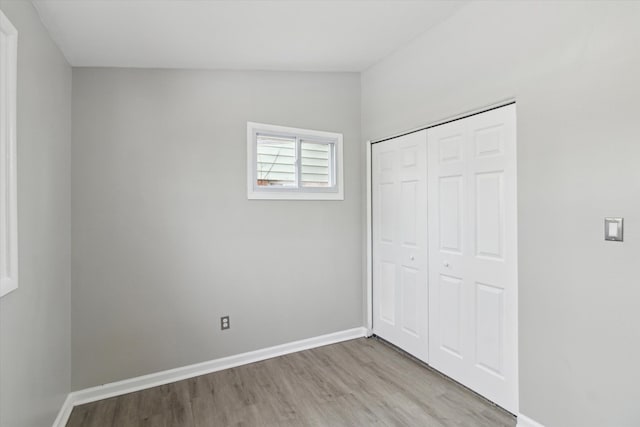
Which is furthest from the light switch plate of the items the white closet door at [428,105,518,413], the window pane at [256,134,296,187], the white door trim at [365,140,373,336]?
the window pane at [256,134,296,187]

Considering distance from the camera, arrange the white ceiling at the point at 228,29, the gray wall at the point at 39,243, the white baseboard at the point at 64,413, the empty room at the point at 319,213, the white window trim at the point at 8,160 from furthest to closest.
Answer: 1. the white baseboard at the point at 64,413
2. the white ceiling at the point at 228,29
3. the empty room at the point at 319,213
4. the gray wall at the point at 39,243
5. the white window trim at the point at 8,160

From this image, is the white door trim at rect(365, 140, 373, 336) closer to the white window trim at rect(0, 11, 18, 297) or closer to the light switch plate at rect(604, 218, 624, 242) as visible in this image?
the light switch plate at rect(604, 218, 624, 242)

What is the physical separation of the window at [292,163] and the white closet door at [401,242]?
43cm

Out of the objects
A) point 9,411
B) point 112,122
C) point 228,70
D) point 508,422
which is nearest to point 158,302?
point 9,411

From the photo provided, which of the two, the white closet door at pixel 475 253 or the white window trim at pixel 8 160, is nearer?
the white window trim at pixel 8 160

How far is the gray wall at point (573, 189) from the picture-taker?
152cm

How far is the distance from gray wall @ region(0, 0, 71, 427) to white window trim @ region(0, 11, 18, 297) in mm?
86

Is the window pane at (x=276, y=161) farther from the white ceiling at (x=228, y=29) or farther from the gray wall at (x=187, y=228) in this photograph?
the white ceiling at (x=228, y=29)

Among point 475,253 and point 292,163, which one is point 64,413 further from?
point 475,253

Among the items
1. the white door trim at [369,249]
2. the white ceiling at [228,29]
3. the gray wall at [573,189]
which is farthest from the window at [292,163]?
the gray wall at [573,189]

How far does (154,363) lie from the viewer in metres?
2.53

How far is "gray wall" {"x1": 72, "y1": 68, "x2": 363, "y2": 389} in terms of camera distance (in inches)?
93.0

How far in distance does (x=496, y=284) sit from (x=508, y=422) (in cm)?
82

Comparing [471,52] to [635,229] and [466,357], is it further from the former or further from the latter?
[466,357]
